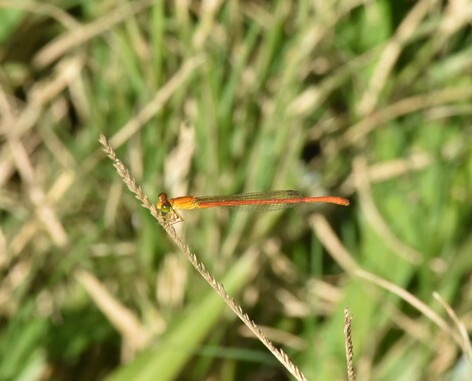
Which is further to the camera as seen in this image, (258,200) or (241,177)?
(241,177)

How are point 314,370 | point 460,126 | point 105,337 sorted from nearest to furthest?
point 314,370 < point 105,337 < point 460,126

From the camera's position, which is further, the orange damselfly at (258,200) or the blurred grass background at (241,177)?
the blurred grass background at (241,177)

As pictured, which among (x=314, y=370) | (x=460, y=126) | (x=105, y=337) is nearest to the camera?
(x=314, y=370)

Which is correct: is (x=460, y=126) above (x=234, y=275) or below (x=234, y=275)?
below

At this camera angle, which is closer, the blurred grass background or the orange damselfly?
the orange damselfly

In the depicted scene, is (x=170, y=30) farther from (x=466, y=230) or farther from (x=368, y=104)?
(x=466, y=230)

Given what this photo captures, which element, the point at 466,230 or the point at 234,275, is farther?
the point at 466,230

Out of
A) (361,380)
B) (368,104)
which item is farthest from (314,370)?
(368,104)

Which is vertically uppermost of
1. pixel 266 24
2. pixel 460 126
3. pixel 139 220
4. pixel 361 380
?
pixel 266 24
